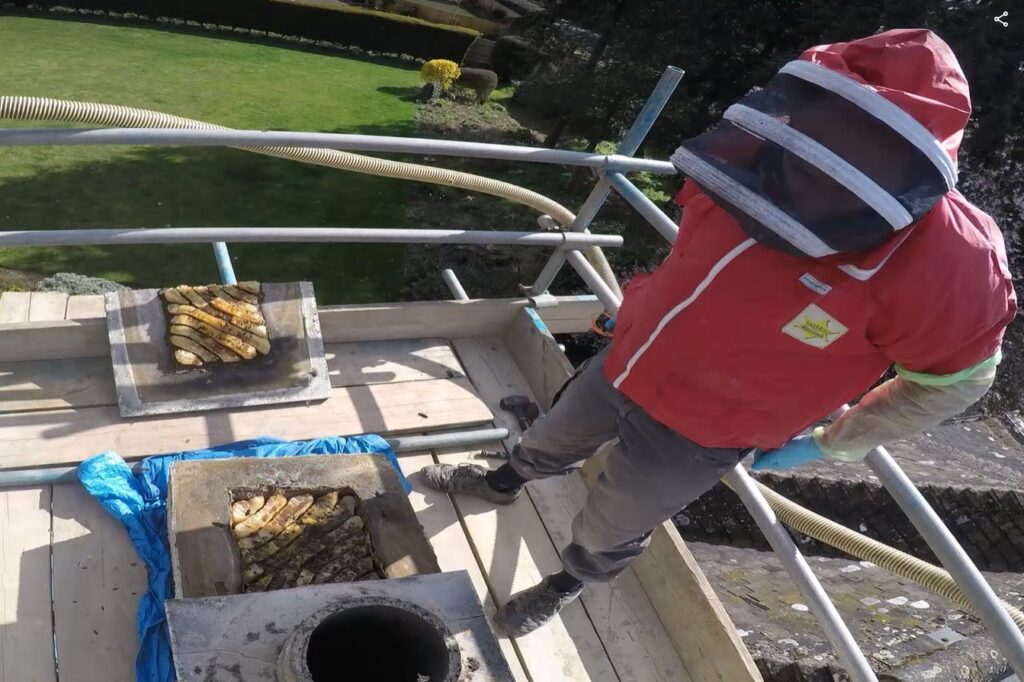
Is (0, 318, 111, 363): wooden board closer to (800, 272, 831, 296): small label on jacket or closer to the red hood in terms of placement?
(800, 272, 831, 296): small label on jacket

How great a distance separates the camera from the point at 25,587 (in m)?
2.40

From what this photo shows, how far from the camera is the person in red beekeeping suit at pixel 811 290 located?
5.83 ft

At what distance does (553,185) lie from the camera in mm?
14164

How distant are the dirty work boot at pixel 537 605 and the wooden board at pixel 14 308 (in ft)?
9.12

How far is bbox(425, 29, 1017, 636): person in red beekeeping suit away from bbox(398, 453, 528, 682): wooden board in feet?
1.61

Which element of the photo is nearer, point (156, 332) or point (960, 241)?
point (960, 241)

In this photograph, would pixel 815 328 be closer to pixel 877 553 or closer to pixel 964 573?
pixel 964 573

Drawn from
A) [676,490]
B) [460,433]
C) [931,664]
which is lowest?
[460,433]

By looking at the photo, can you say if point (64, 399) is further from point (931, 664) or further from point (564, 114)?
point (564, 114)

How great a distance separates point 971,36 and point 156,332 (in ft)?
24.7

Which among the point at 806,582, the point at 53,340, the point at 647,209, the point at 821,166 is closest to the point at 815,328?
the point at 821,166

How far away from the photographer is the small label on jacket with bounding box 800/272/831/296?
76.7 inches

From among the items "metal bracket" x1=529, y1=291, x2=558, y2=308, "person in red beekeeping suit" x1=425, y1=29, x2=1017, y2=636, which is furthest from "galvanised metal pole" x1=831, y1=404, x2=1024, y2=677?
"metal bracket" x1=529, y1=291, x2=558, y2=308

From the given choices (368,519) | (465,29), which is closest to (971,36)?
(368,519)
